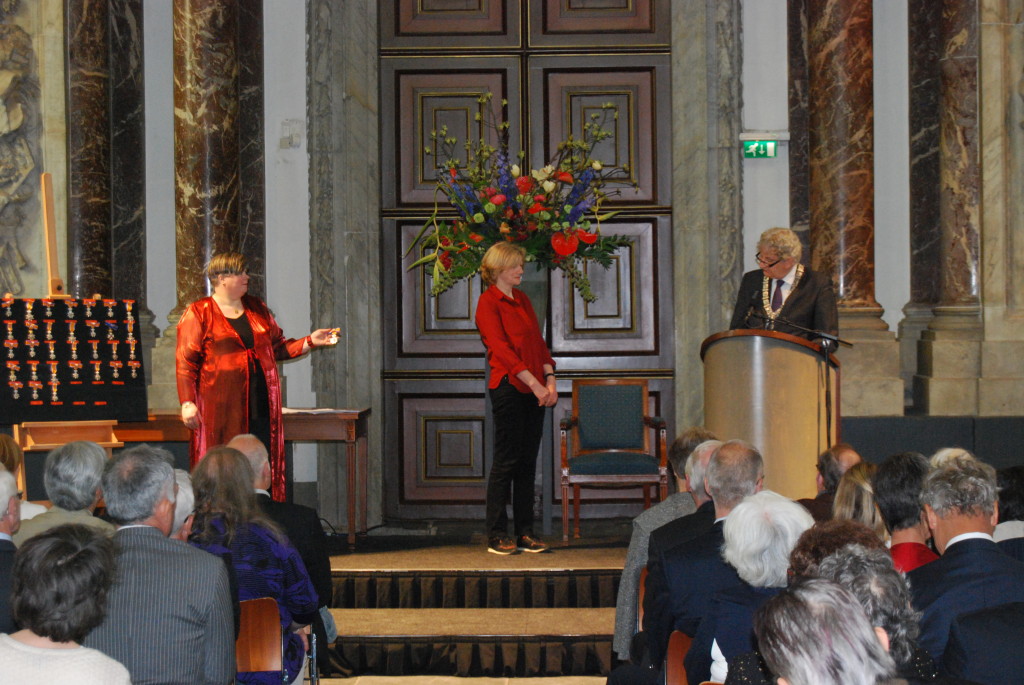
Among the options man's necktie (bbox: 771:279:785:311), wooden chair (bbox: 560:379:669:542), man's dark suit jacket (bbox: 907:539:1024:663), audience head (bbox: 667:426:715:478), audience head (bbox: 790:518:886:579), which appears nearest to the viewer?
audience head (bbox: 790:518:886:579)

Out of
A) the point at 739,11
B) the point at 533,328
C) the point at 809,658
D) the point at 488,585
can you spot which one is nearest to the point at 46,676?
the point at 809,658

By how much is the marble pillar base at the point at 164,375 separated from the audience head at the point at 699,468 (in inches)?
151

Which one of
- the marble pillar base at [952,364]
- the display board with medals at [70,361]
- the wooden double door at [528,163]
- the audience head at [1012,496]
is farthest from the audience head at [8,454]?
the marble pillar base at [952,364]

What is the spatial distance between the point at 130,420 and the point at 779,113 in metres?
4.11

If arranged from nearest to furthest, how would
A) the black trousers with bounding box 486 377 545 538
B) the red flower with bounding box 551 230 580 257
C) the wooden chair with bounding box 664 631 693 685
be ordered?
the wooden chair with bounding box 664 631 693 685
the black trousers with bounding box 486 377 545 538
the red flower with bounding box 551 230 580 257

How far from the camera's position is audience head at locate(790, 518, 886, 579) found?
7.45 feet

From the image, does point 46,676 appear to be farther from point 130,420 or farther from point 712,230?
point 712,230

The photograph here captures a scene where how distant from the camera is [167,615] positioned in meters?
2.71

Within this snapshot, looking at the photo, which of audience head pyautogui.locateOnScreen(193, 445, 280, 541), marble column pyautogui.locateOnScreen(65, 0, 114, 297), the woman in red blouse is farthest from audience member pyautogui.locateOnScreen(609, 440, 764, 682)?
marble column pyautogui.locateOnScreen(65, 0, 114, 297)

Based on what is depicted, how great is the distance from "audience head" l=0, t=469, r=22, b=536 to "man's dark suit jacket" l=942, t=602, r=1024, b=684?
224cm

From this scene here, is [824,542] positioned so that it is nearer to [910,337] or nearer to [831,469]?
[831,469]

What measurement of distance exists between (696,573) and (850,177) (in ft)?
14.7

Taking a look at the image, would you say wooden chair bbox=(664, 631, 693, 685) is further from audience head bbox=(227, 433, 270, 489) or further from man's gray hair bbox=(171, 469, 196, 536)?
audience head bbox=(227, 433, 270, 489)

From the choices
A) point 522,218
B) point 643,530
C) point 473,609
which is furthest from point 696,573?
point 522,218
